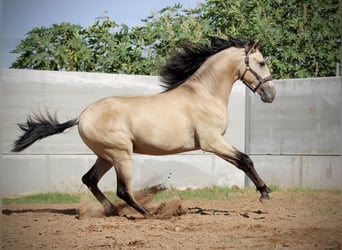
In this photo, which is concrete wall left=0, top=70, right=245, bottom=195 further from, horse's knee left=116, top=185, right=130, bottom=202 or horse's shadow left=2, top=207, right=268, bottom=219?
horse's knee left=116, top=185, right=130, bottom=202

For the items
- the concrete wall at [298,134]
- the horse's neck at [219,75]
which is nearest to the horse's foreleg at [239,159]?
the horse's neck at [219,75]

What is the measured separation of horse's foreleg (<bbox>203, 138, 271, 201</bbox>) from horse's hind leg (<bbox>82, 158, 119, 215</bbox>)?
42.8 inches

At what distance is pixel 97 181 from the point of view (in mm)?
6676

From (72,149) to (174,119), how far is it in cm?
285

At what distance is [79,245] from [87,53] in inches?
182

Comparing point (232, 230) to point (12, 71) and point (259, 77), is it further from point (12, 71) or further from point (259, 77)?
point (12, 71)

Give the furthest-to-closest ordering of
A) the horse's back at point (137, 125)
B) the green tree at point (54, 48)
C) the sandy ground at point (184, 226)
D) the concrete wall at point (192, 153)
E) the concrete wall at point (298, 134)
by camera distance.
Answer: the concrete wall at point (298, 134), the concrete wall at point (192, 153), the green tree at point (54, 48), the horse's back at point (137, 125), the sandy ground at point (184, 226)

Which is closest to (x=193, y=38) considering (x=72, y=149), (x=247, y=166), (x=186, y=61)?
(x=186, y=61)

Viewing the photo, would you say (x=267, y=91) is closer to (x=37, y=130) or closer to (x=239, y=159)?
(x=239, y=159)

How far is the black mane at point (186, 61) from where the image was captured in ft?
22.9

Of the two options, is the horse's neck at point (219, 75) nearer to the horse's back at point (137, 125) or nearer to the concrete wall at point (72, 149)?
the horse's back at point (137, 125)

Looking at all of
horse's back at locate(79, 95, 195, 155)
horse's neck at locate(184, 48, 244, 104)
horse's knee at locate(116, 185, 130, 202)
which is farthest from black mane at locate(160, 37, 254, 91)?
horse's knee at locate(116, 185, 130, 202)

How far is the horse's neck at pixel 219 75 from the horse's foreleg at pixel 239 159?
1.86 ft

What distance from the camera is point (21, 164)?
845 cm
